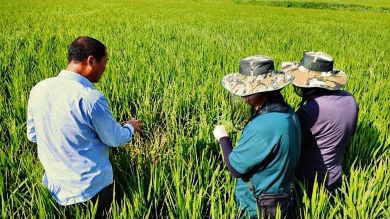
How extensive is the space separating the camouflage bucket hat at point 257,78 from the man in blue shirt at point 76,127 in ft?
1.97

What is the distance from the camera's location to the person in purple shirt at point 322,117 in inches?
70.5

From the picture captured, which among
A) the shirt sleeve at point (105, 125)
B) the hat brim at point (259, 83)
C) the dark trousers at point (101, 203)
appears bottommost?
the dark trousers at point (101, 203)

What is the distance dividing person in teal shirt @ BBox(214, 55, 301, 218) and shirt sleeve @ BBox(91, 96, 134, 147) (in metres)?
0.51

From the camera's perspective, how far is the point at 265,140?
142cm

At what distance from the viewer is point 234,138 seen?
2.37 metres

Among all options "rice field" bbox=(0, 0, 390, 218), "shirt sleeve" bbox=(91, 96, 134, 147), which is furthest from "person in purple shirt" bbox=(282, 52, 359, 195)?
"shirt sleeve" bbox=(91, 96, 134, 147)

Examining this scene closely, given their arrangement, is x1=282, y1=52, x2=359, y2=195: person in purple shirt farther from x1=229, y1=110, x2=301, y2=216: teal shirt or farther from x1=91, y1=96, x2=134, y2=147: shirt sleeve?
x1=91, y1=96, x2=134, y2=147: shirt sleeve

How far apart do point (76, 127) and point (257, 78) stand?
0.82m

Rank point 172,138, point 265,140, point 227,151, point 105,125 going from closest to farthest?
point 265,140 → point 105,125 → point 227,151 → point 172,138

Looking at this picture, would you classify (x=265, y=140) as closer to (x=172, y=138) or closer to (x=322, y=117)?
(x=322, y=117)

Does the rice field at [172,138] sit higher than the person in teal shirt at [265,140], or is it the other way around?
the person in teal shirt at [265,140]

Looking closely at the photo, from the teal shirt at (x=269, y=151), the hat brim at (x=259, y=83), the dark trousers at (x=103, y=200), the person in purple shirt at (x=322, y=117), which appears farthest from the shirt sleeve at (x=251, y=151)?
the dark trousers at (x=103, y=200)

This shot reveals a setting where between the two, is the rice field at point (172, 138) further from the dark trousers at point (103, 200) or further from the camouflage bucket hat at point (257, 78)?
the camouflage bucket hat at point (257, 78)

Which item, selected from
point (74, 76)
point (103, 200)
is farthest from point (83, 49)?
point (103, 200)
